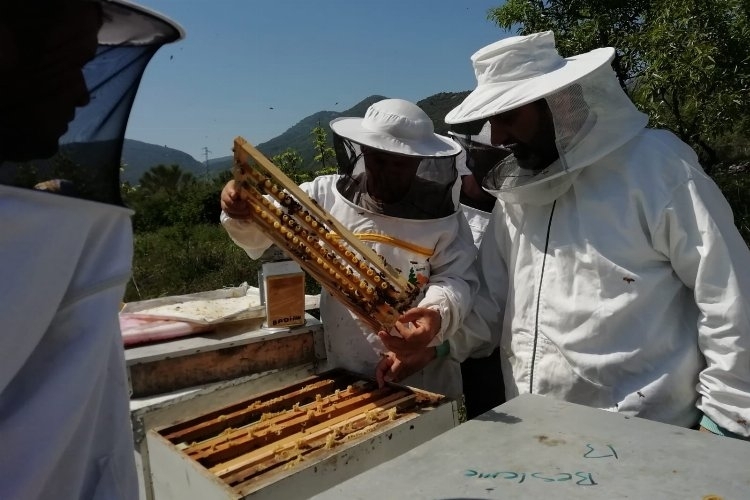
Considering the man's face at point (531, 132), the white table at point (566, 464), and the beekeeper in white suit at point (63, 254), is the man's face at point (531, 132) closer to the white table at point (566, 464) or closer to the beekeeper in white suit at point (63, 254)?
the white table at point (566, 464)

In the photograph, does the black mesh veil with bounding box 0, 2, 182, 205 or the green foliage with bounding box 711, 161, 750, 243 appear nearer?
the black mesh veil with bounding box 0, 2, 182, 205

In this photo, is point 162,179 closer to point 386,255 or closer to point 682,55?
point 682,55

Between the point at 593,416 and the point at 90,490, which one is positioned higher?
the point at 90,490

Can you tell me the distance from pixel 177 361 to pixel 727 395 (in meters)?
2.07

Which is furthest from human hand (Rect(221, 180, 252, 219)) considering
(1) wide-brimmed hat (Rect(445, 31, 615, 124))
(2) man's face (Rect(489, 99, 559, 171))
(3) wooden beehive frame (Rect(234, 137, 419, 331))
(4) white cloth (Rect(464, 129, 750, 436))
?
(4) white cloth (Rect(464, 129, 750, 436))

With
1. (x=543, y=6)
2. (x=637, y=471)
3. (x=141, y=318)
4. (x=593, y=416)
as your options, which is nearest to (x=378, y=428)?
(x=593, y=416)

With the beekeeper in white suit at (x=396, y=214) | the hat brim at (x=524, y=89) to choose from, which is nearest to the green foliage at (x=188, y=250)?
the beekeeper in white suit at (x=396, y=214)

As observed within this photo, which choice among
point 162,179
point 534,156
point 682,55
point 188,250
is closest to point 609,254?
point 534,156

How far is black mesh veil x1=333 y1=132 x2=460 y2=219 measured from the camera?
2.61m

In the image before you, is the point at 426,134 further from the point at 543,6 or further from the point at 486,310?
the point at 543,6

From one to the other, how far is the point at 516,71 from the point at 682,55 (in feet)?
15.8

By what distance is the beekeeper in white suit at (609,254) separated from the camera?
1.91m

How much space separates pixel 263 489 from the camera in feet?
5.08

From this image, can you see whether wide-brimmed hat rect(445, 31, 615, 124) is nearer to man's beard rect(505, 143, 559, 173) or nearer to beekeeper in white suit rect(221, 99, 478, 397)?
man's beard rect(505, 143, 559, 173)
